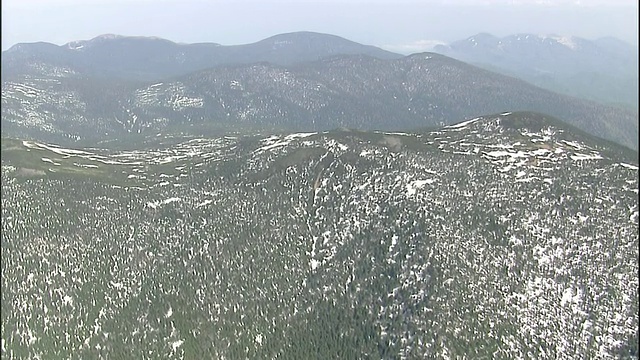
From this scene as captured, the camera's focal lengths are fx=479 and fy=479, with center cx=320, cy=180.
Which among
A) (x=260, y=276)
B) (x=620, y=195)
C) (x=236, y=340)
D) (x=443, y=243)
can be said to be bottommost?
(x=236, y=340)

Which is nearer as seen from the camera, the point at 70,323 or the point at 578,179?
the point at 70,323

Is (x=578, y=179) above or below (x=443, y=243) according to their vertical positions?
above

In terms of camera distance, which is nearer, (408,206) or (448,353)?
(448,353)

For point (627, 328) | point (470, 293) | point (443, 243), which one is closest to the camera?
point (627, 328)

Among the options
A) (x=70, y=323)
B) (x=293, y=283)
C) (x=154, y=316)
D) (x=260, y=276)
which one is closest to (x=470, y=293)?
(x=293, y=283)

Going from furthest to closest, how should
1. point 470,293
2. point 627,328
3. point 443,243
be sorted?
point 443,243 → point 470,293 → point 627,328

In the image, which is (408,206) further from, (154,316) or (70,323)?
(70,323)

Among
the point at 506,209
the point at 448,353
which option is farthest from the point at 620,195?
the point at 448,353

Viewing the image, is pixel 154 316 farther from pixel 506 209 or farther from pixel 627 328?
pixel 627 328

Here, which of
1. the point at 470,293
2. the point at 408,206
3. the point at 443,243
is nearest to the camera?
the point at 470,293

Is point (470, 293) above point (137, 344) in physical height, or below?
above
